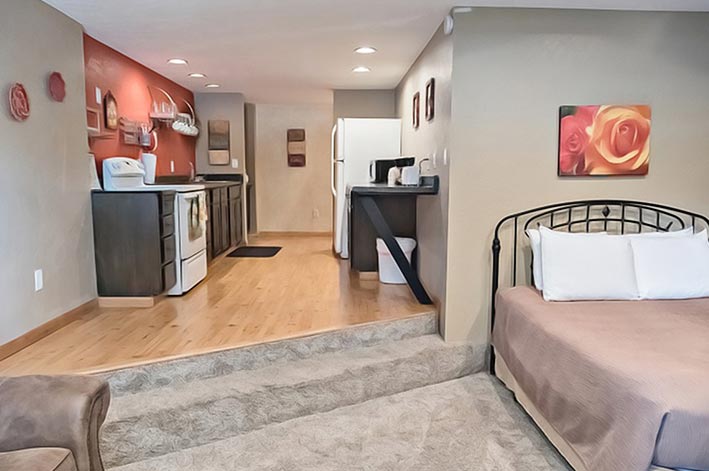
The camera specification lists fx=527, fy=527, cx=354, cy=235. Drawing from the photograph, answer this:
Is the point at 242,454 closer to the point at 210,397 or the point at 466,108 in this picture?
the point at 210,397

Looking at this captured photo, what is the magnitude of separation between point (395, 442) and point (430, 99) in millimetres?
2511

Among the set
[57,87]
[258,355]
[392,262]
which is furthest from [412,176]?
[57,87]

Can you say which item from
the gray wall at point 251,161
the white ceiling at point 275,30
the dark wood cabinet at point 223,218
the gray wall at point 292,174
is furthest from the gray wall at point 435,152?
the gray wall at point 251,161

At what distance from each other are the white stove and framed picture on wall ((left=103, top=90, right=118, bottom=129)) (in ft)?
1.02

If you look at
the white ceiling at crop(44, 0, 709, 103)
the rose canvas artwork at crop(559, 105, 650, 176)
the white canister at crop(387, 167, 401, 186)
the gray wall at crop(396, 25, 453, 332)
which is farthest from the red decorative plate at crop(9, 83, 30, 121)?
the rose canvas artwork at crop(559, 105, 650, 176)

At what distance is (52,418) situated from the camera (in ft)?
5.50

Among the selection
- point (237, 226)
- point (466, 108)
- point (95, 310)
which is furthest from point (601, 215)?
point (237, 226)

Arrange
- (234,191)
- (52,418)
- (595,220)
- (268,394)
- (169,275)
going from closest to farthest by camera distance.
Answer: (52,418)
(268,394)
(595,220)
(169,275)
(234,191)

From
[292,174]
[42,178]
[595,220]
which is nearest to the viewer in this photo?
[42,178]

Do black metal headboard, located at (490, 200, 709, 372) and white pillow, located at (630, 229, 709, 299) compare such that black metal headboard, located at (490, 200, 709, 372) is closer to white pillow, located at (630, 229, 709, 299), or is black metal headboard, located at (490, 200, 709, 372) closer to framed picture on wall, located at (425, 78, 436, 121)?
white pillow, located at (630, 229, 709, 299)

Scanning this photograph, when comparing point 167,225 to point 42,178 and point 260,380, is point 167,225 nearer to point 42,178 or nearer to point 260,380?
point 42,178

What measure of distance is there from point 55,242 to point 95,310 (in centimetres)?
69

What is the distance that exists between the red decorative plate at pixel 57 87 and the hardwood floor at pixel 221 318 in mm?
1472

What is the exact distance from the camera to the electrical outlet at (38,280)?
3.14m
